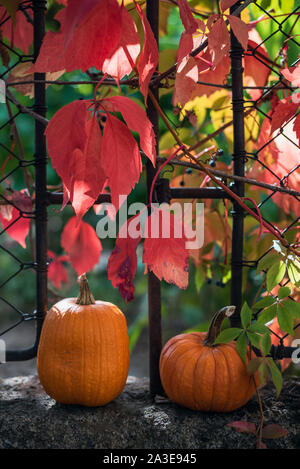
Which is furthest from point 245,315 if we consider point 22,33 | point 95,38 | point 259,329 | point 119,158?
point 22,33

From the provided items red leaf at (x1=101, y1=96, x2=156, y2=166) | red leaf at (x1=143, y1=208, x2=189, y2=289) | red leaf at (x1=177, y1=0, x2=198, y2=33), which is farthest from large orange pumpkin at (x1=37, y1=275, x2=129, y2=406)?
red leaf at (x1=177, y1=0, x2=198, y2=33)

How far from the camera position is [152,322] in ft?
2.18

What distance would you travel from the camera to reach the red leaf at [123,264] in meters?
0.58

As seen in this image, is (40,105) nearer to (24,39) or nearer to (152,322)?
(24,39)

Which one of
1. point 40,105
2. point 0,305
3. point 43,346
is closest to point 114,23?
point 40,105

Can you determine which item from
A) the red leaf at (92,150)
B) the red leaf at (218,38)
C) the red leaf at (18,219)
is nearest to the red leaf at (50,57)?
the red leaf at (92,150)

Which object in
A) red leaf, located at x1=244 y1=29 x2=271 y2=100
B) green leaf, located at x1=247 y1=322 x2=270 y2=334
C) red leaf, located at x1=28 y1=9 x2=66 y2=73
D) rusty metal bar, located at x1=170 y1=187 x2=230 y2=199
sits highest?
red leaf, located at x1=244 y1=29 x2=271 y2=100

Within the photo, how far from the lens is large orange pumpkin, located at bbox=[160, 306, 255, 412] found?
23.6 inches

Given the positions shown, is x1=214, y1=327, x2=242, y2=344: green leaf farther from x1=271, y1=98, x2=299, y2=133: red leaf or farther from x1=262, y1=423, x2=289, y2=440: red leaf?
x1=271, y1=98, x2=299, y2=133: red leaf

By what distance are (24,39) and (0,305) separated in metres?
1.67

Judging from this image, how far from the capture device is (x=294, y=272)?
1.87 ft

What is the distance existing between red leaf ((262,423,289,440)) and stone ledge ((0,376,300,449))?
0.08 ft

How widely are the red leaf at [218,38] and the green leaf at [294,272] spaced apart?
237mm

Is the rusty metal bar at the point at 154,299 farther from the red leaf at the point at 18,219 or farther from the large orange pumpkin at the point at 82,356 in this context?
the red leaf at the point at 18,219
